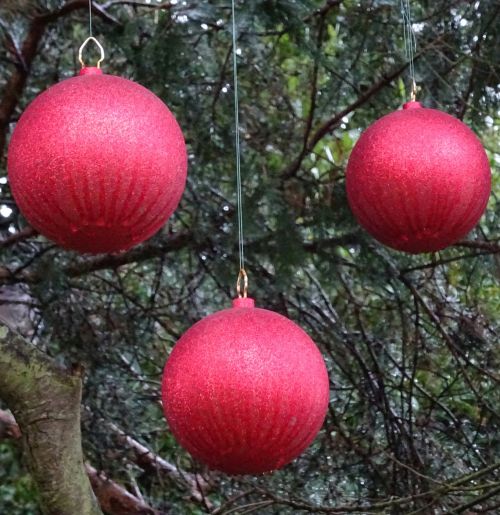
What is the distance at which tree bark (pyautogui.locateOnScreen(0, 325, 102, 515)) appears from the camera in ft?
5.22

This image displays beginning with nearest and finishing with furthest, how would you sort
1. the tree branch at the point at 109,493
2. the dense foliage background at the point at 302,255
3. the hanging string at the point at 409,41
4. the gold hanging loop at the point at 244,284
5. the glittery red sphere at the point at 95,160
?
the glittery red sphere at the point at 95,160 < the gold hanging loop at the point at 244,284 < the hanging string at the point at 409,41 < the dense foliage background at the point at 302,255 < the tree branch at the point at 109,493

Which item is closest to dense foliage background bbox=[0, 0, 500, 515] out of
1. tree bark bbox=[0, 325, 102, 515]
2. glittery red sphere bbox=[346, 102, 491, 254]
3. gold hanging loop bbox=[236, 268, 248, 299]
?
tree bark bbox=[0, 325, 102, 515]

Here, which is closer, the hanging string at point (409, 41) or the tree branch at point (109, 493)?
the hanging string at point (409, 41)

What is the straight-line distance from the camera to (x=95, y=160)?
113 centimetres

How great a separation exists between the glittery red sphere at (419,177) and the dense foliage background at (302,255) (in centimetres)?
48

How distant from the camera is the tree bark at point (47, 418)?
1.59 m

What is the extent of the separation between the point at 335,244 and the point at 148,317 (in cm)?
71

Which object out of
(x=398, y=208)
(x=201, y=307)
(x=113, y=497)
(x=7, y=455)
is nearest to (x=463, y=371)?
(x=201, y=307)

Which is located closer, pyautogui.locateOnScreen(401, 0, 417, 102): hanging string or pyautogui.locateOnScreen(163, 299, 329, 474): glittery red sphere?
pyautogui.locateOnScreen(163, 299, 329, 474): glittery red sphere

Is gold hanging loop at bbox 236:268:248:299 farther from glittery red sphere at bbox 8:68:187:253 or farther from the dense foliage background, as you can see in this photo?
the dense foliage background

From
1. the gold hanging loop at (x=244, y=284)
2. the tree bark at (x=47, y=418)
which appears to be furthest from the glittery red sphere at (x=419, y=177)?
the tree bark at (x=47, y=418)

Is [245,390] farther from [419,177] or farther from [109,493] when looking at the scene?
[109,493]

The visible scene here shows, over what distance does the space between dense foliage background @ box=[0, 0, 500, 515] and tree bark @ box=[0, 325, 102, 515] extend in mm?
379

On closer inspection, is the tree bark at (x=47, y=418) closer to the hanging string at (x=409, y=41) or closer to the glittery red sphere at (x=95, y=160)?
the glittery red sphere at (x=95, y=160)
